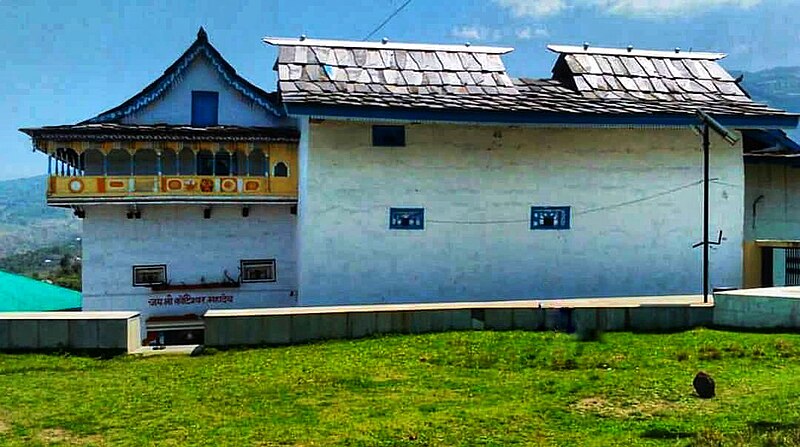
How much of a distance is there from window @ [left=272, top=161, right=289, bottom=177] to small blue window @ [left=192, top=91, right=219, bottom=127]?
2.37 m

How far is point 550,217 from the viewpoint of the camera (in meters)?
19.1

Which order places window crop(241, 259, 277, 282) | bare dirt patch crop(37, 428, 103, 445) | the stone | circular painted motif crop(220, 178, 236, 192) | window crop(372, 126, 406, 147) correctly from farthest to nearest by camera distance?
window crop(241, 259, 277, 282) → circular painted motif crop(220, 178, 236, 192) → window crop(372, 126, 406, 147) → the stone → bare dirt patch crop(37, 428, 103, 445)

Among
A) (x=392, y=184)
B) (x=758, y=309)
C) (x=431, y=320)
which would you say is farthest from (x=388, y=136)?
(x=758, y=309)

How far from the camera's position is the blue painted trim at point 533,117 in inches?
667

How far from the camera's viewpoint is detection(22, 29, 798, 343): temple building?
711 inches

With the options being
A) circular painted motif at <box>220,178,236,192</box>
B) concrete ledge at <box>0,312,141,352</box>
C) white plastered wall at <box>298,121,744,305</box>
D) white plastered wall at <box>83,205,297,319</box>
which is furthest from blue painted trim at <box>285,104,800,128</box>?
concrete ledge at <box>0,312,141,352</box>

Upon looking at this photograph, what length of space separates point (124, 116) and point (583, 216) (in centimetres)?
1208

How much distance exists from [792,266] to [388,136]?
33.9 ft

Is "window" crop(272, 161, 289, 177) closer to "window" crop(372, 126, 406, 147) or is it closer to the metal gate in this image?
"window" crop(372, 126, 406, 147)

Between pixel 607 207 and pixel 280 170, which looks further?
pixel 280 170

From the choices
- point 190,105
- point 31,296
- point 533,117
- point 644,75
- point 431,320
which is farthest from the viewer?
point 31,296

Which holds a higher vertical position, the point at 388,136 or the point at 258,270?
the point at 388,136

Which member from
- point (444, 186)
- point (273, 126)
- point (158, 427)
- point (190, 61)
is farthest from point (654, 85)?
point (158, 427)

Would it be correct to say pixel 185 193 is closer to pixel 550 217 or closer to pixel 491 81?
pixel 491 81
